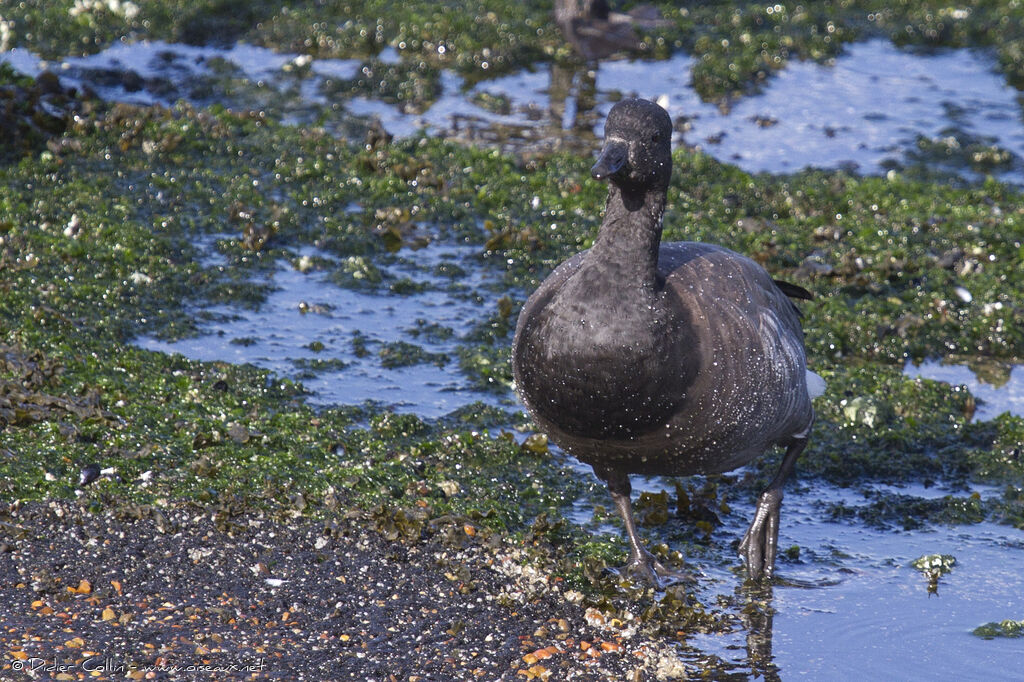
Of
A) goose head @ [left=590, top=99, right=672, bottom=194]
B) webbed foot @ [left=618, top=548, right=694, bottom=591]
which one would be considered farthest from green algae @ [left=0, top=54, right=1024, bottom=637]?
goose head @ [left=590, top=99, right=672, bottom=194]

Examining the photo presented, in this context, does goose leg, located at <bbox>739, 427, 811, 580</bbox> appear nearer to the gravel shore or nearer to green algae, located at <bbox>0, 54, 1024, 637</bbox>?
green algae, located at <bbox>0, 54, 1024, 637</bbox>

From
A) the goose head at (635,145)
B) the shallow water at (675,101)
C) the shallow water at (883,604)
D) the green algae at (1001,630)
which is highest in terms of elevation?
the goose head at (635,145)

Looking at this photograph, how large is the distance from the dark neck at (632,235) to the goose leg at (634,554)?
1177mm

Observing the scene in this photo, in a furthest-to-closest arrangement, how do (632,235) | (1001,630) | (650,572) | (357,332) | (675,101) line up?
(675,101) → (357,332) → (650,572) → (1001,630) → (632,235)

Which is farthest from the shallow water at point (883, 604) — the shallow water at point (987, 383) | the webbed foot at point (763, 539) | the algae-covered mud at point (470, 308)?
the shallow water at point (987, 383)

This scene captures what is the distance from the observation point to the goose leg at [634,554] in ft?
20.3

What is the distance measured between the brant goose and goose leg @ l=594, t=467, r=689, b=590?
21cm

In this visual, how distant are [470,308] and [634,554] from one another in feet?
10.7

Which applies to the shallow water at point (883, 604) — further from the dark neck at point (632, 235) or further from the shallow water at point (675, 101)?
the shallow water at point (675, 101)

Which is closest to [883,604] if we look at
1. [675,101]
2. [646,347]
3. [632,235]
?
[646,347]

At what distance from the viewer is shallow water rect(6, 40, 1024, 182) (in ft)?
40.3

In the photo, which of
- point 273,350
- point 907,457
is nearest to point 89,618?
point 273,350

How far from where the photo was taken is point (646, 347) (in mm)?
5277

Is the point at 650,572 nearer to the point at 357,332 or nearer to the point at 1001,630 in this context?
the point at 1001,630
